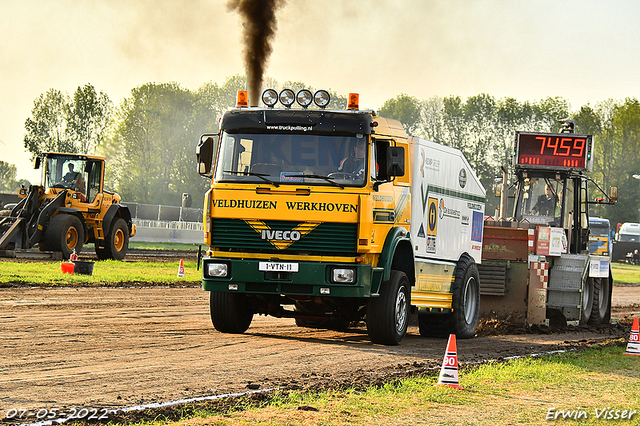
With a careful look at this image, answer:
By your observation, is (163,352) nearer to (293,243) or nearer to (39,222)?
(293,243)

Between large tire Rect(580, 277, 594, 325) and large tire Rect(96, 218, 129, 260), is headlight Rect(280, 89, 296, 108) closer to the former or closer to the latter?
large tire Rect(580, 277, 594, 325)

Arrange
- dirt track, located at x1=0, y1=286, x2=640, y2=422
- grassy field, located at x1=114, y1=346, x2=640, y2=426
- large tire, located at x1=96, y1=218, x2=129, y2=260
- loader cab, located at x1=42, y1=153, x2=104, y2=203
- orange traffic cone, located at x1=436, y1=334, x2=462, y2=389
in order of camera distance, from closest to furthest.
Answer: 1. grassy field, located at x1=114, y1=346, x2=640, y2=426
2. dirt track, located at x1=0, y1=286, x2=640, y2=422
3. orange traffic cone, located at x1=436, y1=334, x2=462, y2=389
4. loader cab, located at x1=42, y1=153, x2=104, y2=203
5. large tire, located at x1=96, y1=218, x2=129, y2=260

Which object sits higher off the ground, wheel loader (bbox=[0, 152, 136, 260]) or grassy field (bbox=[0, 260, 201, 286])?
wheel loader (bbox=[0, 152, 136, 260])

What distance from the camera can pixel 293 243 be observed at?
11.1 metres

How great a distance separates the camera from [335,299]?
11.7 meters

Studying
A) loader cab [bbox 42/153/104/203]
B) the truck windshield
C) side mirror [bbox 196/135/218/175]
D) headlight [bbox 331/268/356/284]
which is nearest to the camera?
headlight [bbox 331/268/356/284]

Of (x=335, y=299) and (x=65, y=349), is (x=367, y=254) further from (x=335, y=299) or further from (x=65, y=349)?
(x=65, y=349)

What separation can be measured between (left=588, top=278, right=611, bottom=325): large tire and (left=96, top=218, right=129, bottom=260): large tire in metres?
15.1

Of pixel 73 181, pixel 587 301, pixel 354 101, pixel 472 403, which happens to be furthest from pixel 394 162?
pixel 73 181

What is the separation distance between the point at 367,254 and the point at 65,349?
407 cm

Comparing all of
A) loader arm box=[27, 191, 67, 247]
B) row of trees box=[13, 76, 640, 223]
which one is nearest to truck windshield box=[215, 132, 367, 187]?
loader arm box=[27, 191, 67, 247]

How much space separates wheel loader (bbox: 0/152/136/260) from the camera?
2364 cm

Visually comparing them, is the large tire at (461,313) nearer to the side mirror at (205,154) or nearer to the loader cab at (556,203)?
the loader cab at (556,203)

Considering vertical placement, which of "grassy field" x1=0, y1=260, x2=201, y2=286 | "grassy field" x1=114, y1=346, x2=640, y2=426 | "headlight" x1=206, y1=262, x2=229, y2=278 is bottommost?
"grassy field" x1=114, y1=346, x2=640, y2=426
